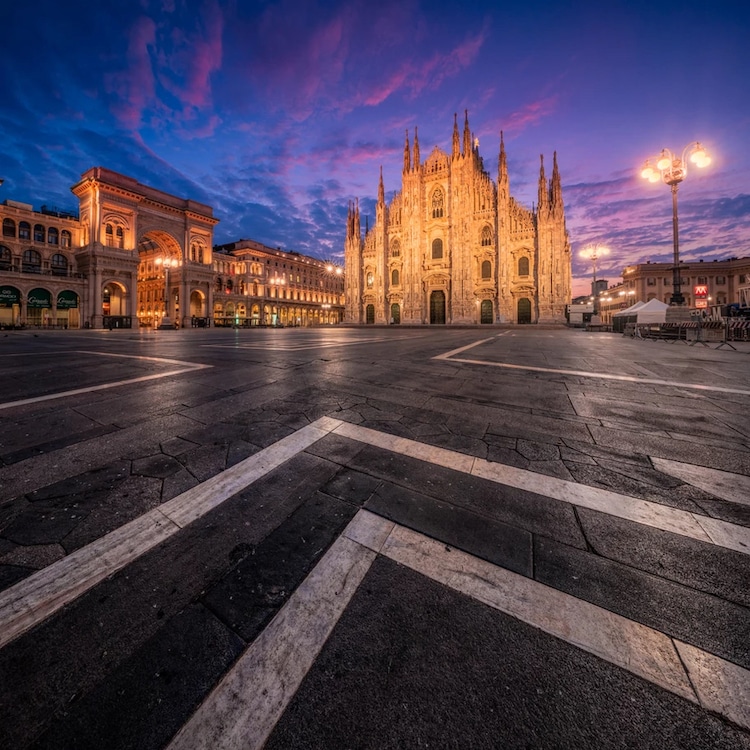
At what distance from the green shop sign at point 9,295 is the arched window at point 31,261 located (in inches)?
148

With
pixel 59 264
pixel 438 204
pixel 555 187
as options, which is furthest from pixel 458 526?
pixel 59 264

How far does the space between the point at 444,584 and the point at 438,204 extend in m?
47.4

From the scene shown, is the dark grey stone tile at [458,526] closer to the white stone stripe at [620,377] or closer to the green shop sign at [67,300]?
the white stone stripe at [620,377]

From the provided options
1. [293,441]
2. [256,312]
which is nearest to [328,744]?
[293,441]

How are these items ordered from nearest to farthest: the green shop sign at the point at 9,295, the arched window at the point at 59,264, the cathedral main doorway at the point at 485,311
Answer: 1. the green shop sign at the point at 9,295
2. the arched window at the point at 59,264
3. the cathedral main doorway at the point at 485,311

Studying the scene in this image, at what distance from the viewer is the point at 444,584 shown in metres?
1.33

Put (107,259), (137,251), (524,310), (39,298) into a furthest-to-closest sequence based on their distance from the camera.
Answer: (137,251), (524,310), (107,259), (39,298)

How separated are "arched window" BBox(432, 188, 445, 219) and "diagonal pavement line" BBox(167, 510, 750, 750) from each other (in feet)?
152

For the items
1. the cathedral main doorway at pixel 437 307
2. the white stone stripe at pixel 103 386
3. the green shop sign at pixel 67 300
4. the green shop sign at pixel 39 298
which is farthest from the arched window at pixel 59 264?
the white stone stripe at pixel 103 386

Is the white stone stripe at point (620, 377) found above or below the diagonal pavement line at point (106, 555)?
above

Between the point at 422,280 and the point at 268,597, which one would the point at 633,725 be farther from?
the point at 422,280

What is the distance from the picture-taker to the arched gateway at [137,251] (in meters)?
37.2

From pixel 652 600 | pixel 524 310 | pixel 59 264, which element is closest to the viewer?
pixel 652 600

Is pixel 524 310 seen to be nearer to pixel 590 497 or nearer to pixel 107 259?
pixel 590 497
